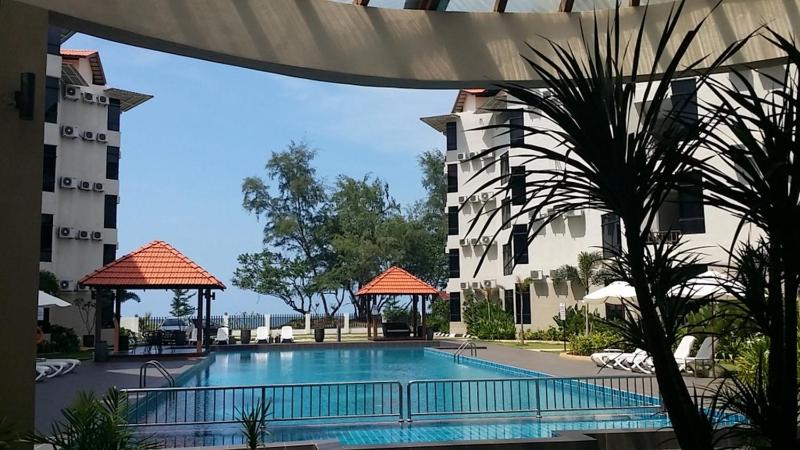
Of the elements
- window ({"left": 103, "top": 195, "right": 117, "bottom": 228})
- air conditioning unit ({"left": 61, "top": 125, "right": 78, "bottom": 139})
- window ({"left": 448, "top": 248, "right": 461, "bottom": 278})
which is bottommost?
window ({"left": 448, "top": 248, "right": 461, "bottom": 278})

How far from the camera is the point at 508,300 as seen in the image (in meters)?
33.8

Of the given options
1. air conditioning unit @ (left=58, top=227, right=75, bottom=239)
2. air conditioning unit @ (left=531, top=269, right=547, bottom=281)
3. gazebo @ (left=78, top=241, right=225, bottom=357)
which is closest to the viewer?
gazebo @ (left=78, top=241, right=225, bottom=357)

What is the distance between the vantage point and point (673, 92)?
23.2 meters

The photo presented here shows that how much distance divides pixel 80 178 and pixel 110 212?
6.75ft

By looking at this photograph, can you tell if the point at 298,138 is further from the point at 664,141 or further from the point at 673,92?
the point at 664,141

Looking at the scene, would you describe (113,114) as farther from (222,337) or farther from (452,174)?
(452,174)

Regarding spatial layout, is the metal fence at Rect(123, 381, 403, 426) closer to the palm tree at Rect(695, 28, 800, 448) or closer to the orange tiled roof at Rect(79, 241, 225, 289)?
the palm tree at Rect(695, 28, 800, 448)

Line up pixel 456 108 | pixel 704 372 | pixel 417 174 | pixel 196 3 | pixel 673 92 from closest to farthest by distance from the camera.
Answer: pixel 196 3
pixel 704 372
pixel 673 92
pixel 456 108
pixel 417 174

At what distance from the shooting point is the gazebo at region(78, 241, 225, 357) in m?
21.2

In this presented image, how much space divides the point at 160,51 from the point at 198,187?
134 ft

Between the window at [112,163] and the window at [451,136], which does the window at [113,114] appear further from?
the window at [451,136]

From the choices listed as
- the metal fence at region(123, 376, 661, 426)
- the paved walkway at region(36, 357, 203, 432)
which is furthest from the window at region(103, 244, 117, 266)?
the metal fence at region(123, 376, 661, 426)

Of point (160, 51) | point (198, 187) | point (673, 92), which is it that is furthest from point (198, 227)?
point (160, 51)

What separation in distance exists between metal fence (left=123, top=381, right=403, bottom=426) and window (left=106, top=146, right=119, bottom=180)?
807 inches
